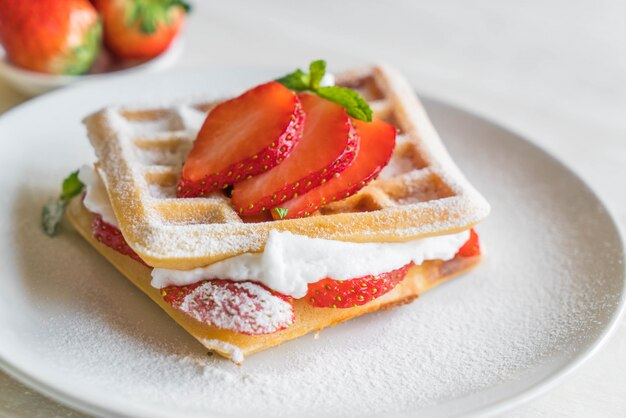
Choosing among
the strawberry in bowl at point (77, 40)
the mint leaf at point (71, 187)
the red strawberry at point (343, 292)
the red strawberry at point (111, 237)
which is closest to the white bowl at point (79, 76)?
the strawberry in bowl at point (77, 40)

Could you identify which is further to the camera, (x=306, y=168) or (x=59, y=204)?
(x=59, y=204)

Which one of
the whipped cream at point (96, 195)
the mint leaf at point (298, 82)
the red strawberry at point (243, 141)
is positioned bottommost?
the whipped cream at point (96, 195)

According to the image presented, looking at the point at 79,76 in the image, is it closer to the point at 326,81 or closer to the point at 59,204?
the point at 59,204

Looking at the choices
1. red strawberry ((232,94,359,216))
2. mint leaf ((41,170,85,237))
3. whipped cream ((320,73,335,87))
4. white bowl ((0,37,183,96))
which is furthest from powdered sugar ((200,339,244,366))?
white bowl ((0,37,183,96))

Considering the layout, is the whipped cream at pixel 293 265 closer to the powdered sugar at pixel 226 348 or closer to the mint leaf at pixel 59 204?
the powdered sugar at pixel 226 348

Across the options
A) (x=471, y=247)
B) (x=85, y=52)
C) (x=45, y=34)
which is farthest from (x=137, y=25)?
(x=471, y=247)

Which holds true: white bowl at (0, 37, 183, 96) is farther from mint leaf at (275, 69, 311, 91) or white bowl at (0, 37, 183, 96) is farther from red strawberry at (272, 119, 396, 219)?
red strawberry at (272, 119, 396, 219)
